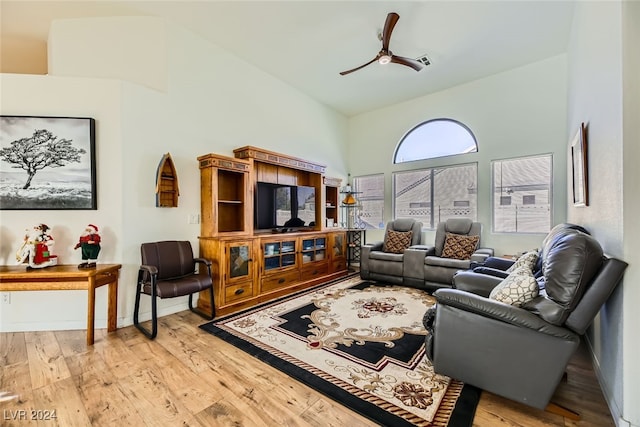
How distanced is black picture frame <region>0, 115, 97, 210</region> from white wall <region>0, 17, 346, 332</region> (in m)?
0.08

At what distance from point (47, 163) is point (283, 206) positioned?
8.90ft

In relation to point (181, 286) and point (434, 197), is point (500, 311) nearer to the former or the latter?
point (181, 286)

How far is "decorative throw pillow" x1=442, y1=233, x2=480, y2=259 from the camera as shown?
414cm

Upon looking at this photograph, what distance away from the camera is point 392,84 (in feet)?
15.9

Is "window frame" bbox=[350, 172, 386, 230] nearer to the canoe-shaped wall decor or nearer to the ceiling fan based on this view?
the ceiling fan

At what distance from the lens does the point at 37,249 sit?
2609 millimetres

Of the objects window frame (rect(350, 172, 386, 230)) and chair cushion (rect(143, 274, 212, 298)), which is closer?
chair cushion (rect(143, 274, 212, 298))

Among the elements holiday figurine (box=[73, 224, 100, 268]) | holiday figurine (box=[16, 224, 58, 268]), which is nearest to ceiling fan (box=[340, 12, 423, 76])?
holiday figurine (box=[73, 224, 100, 268])

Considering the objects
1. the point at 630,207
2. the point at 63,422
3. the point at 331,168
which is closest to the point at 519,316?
the point at 630,207

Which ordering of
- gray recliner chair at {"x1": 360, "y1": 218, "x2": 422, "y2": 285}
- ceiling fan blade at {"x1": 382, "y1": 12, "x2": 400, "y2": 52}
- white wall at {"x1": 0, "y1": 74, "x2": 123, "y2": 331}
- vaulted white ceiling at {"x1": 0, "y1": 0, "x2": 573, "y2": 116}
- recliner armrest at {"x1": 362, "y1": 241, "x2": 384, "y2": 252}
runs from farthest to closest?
recliner armrest at {"x1": 362, "y1": 241, "x2": 384, "y2": 252} → gray recliner chair at {"x1": 360, "y1": 218, "x2": 422, "y2": 285} → vaulted white ceiling at {"x1": 0, "y1": 0, "x2": 573, "y2": 116} → ceiling fan blade at {"x1": 382, "y1": 12, "x2": 400, "y2": 52} → white wall at {"x1": 0, "y1": 74, "x2": 123, "y2": 331}

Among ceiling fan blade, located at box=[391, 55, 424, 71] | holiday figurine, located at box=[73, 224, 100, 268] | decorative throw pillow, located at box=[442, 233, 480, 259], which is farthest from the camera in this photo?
decorative throw pillow, located at box=[442, 233, 480, 259]

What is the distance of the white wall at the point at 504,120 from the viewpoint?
404cm

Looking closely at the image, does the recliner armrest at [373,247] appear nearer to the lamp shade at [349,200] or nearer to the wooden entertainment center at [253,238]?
the wooden entertainment center at [253,238]

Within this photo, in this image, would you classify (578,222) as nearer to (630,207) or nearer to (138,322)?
(630,207)
